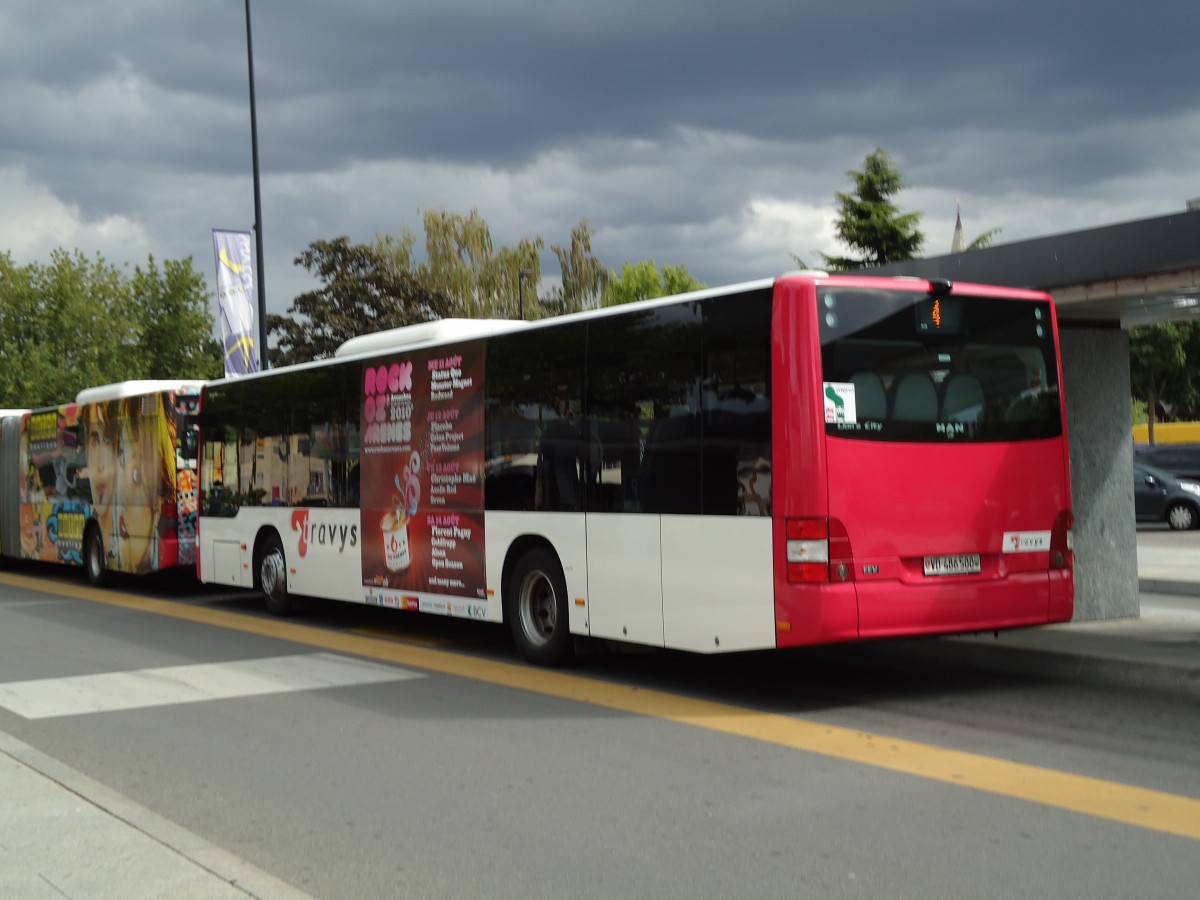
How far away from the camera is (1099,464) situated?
13539 mm

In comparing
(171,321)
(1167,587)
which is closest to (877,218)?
(171,321)

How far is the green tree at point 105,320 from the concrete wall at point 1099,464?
1693 inches

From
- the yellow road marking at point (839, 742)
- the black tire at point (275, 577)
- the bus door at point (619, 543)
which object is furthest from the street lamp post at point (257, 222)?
the bus door at point (619, 543)

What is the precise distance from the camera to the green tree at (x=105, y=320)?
51.0 metres

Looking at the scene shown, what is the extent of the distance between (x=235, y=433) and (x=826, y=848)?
→ 12937 mm

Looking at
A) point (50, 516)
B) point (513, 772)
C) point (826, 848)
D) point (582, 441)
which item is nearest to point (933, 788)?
point (826, 848)

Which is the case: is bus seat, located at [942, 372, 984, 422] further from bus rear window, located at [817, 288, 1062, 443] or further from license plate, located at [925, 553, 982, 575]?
license plate, located at [925, 553, 982, 575]

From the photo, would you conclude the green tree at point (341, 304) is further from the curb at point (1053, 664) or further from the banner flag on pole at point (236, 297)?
the curb at point (1053, 664)

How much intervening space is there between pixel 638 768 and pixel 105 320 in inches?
1900

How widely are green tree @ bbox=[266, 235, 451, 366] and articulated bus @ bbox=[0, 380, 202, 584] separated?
83.1ft

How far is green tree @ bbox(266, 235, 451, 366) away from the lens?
51688mm

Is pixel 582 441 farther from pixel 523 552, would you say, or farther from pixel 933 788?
pixel 933 788

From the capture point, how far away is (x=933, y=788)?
267 inches

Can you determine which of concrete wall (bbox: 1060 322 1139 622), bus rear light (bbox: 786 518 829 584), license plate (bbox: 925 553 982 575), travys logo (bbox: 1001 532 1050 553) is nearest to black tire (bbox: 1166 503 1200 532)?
concrete wall (bbox: 1060 322 1139 622)
